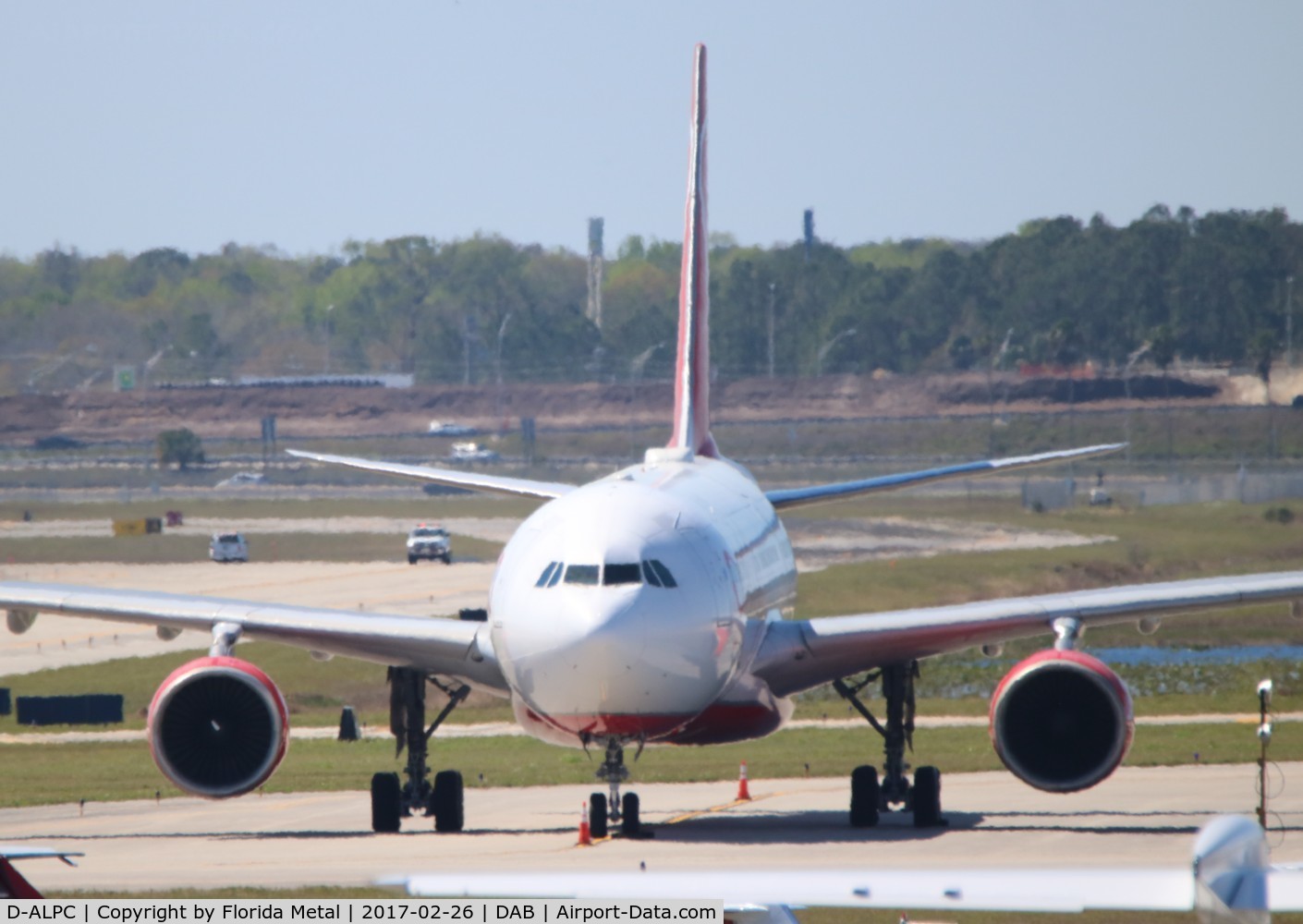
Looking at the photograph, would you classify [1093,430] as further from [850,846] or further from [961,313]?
[850,846]

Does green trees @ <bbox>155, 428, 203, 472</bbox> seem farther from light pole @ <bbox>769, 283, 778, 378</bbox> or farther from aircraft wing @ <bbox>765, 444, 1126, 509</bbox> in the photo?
aircraft wing @ <bbox>765, 444, 1126, 509</bbox>

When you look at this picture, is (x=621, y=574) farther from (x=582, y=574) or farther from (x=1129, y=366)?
(x=1129, y=366)

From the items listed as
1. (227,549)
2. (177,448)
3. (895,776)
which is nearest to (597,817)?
(895,776)

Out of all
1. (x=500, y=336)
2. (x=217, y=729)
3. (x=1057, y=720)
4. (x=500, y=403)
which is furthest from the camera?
(x=500, y=336)

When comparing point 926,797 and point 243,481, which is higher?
point 926,797

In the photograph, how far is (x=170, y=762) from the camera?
2502cm

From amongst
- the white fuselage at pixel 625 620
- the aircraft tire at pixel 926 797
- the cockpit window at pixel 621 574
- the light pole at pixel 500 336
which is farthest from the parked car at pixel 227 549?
the light pole at pixel 500 336

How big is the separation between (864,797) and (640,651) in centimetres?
548

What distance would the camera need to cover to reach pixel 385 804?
26.7 meters

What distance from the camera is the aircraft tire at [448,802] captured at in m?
26.7

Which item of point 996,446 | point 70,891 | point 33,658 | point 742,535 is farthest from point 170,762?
point 996,446

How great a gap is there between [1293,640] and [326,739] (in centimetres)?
3095

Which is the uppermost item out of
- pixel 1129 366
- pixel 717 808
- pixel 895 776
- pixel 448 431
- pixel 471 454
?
pixel 1129 366

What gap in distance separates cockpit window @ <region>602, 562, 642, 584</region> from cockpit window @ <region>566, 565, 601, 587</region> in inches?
4.0
